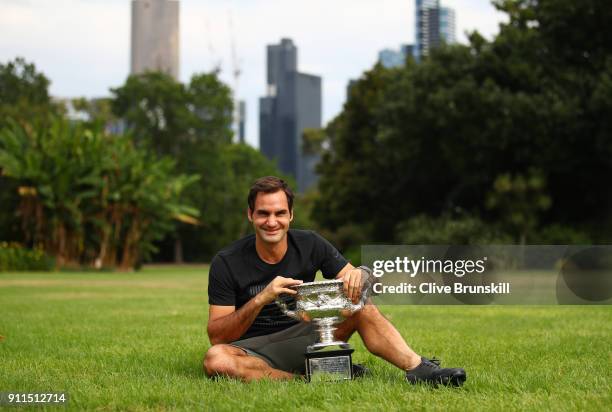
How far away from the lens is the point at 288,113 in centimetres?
16738

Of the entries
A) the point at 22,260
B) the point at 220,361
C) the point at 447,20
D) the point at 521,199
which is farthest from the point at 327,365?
the point at 447,20

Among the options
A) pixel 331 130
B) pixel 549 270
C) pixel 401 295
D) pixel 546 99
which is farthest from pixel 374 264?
pixel 331 130

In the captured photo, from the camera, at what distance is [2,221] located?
3709cm

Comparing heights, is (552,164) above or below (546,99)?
below

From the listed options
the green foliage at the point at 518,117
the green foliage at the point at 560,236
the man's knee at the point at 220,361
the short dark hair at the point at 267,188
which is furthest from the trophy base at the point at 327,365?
the green foliage at the point at 560,236

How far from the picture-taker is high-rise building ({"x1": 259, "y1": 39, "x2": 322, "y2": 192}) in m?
164

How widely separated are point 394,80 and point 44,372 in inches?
1344

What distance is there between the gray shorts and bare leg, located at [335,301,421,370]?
1.22 ft

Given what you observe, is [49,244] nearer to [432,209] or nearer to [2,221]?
[2,221]

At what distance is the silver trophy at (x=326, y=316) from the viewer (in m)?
4.99

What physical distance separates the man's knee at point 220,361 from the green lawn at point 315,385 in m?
0.13

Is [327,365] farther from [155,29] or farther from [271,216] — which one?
[155,29]

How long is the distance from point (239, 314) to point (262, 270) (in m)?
0.40

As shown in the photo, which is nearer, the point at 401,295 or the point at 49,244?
the point at 401,295
